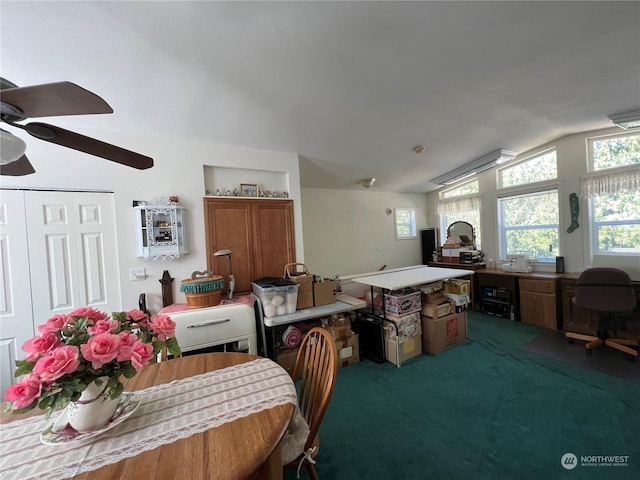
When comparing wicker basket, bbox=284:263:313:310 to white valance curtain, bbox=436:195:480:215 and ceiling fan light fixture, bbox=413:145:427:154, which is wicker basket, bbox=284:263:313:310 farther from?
white valance curtain, bbox=436:195:480:215

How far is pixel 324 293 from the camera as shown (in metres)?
2.65

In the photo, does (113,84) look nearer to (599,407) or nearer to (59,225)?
(59,225)

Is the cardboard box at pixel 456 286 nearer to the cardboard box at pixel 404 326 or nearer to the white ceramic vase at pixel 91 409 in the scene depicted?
the cardboard box at pixel 404 326

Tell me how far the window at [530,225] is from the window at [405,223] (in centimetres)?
153

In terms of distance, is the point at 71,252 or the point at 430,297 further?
the point at 430,297

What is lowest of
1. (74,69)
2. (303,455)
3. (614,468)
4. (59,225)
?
(614,468)

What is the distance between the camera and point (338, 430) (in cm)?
181

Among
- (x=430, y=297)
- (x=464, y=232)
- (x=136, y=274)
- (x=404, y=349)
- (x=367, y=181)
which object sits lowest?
(x=404, y=349)

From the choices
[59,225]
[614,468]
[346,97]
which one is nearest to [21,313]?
[59,225]

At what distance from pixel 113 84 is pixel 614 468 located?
389 centimetres

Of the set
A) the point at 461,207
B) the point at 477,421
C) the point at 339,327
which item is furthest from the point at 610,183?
the point at 339,327

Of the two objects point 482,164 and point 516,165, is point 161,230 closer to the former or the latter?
point 482,164

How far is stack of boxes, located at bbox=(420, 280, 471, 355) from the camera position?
9.40 ft

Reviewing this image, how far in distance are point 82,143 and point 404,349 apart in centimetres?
297
